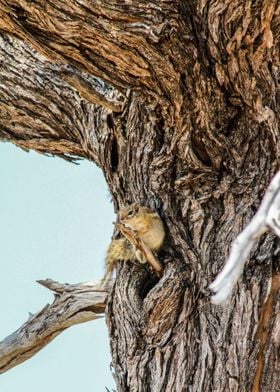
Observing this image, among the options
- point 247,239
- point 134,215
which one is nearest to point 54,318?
point 134,215

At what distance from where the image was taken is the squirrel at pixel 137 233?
6.59ft

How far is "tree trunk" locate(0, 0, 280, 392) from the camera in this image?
1.79 m

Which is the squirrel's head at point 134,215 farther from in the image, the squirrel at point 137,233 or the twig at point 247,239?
the twig at point 247,239

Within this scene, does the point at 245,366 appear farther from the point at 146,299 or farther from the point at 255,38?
the point at 255,38

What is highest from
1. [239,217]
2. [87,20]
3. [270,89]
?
[87,20]

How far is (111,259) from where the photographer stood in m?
2.21

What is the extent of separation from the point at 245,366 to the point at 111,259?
582mm

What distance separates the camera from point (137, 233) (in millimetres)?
2047

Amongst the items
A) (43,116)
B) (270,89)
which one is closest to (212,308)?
(270,89)

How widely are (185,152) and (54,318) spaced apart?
32.7 inches

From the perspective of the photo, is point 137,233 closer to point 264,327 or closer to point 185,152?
point 185,152

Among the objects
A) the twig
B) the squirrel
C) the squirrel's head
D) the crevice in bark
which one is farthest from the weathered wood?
the twig

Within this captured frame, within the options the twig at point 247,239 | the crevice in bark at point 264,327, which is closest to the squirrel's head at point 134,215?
the crevice in bark at point 264,327

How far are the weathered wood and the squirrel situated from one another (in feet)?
1.05
